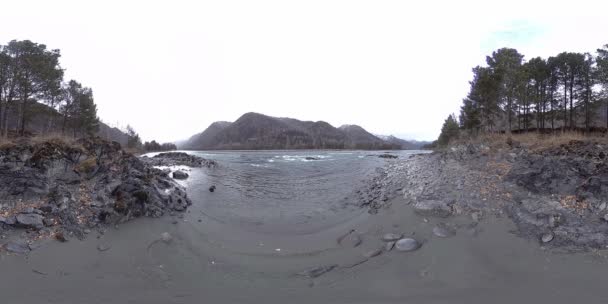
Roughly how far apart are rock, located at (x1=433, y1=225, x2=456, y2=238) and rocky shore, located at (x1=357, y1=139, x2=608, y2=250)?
0.74 m

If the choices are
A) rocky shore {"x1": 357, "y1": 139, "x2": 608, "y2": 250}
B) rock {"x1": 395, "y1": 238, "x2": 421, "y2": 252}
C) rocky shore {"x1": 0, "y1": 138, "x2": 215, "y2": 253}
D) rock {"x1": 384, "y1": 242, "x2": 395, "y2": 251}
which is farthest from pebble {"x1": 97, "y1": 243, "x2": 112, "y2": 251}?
rocky shore {"x1": 357, "y1": 139, "x2": 608, "y2": 250}

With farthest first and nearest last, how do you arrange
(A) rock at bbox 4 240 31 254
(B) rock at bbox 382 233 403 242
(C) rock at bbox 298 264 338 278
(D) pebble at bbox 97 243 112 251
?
(B) rock at bbox 382 233 403 242, (D) pebble at bbox 97 243 112 251, (C) rock at bbox 298 264 338 278, (A) rock at bbox 4 240 31 254

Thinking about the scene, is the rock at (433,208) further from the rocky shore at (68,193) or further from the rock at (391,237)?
the rocky shore at (68,193)

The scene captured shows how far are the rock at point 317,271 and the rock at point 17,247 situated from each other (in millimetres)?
5786

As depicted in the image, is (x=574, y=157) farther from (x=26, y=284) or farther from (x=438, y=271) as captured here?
(x=26, y=284)

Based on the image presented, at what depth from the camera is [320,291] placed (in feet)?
17.7

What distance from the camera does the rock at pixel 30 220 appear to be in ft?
21.8

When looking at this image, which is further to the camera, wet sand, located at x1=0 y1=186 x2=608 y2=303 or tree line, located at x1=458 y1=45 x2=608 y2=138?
tree line, located at x1=458 y1=45 x2=608 y2=138

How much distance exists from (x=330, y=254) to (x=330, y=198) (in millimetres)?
5494

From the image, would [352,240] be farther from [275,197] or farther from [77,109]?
[77,109]

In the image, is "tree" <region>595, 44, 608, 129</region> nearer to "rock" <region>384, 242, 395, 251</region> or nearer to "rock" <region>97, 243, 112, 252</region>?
"rock" <region>384, 242, 395, 251</region>

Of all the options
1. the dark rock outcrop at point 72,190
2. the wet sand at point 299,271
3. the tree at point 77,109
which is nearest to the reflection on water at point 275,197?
the dark rock outcrop at point 72,190

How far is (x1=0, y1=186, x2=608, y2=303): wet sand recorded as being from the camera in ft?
16.5

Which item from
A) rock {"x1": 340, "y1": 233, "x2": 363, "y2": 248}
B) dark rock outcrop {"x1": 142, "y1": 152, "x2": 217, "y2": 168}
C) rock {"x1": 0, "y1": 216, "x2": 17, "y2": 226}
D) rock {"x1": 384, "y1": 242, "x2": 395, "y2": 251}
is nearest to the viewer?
rock {"x1": 0, "y1": 216, "x2": 17, "y2": 226}
